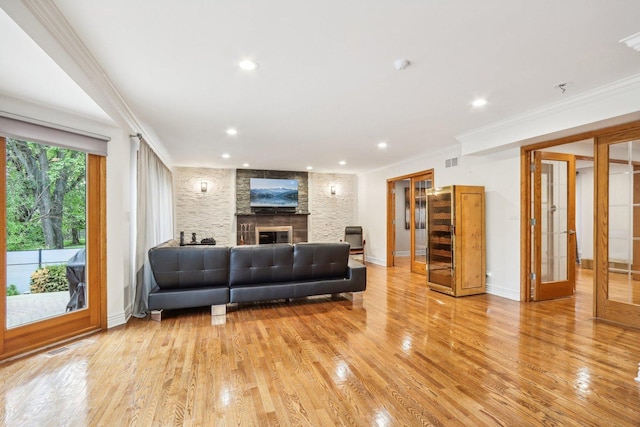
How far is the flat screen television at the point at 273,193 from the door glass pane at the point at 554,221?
18.3 ft

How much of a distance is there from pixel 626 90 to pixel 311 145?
13.1 ft

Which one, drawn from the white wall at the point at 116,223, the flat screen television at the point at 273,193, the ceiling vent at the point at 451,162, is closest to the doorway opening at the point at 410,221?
the ceiling vent at the point at 451,162

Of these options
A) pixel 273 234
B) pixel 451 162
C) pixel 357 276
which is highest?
pixel 451 162

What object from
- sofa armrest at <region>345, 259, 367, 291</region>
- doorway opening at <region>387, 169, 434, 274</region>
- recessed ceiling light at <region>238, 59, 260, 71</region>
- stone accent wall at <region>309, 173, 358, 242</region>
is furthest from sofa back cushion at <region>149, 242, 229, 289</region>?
stone accent wall at <region>309, 173, 358, 242</region>

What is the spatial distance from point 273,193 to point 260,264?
14.5ft

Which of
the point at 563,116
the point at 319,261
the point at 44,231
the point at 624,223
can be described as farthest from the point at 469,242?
the point at 44,231

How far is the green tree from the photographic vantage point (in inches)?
108

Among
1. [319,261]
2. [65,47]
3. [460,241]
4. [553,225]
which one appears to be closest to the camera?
[65,47]

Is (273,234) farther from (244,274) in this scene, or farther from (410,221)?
(244,274)

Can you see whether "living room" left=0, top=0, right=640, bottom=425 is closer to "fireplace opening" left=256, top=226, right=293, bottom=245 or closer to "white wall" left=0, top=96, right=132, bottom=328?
"white wall" left=0, top=96, right=132, bottom=328

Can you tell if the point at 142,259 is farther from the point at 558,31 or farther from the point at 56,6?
the point at 558,31

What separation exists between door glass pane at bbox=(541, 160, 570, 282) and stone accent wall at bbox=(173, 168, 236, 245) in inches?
260

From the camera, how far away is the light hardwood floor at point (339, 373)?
1.88 m

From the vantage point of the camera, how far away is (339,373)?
2.38 meters
